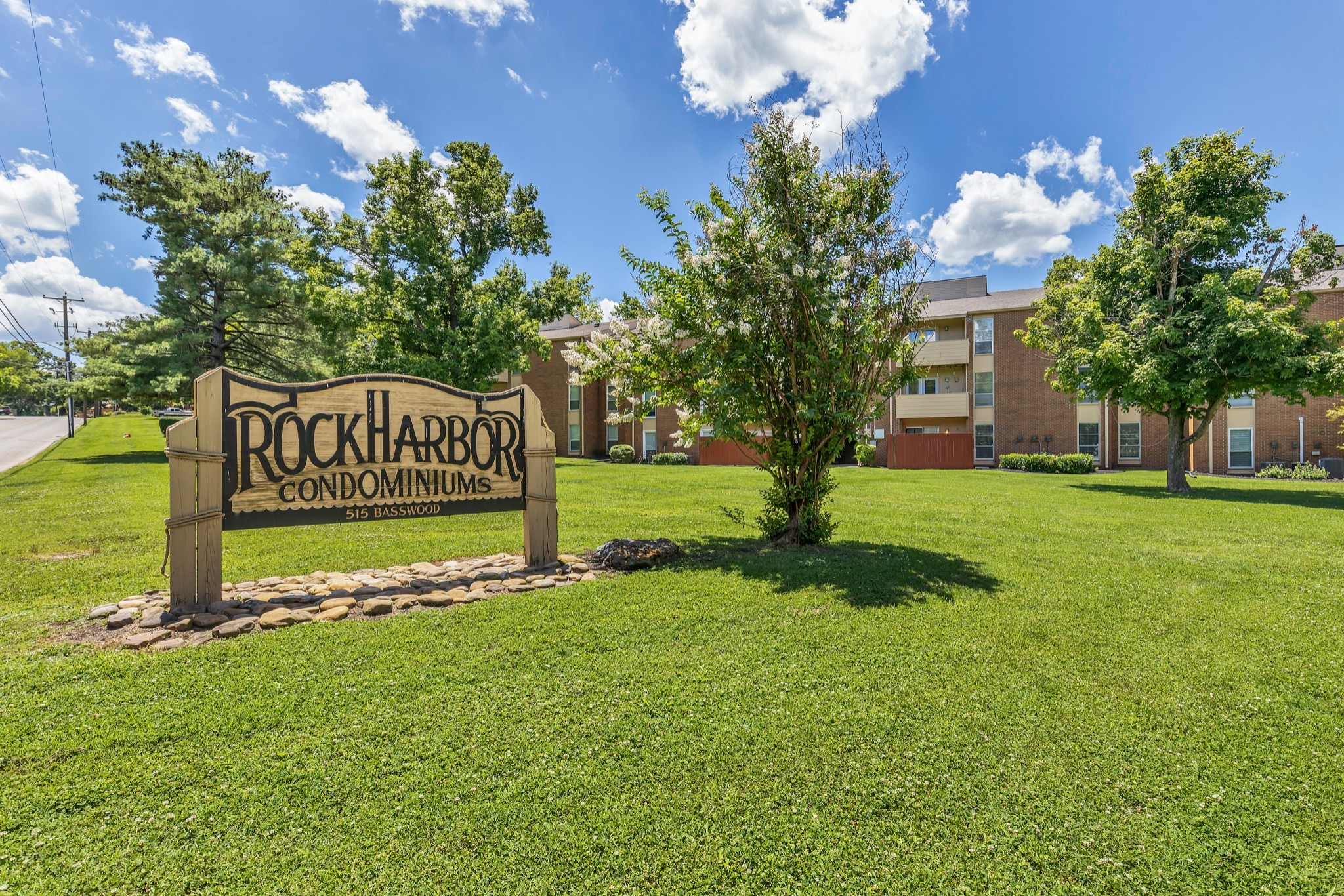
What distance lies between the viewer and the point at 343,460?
18.6 ft

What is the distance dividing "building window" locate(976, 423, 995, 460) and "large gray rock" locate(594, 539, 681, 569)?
97.6 feet

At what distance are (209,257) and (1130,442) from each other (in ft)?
148

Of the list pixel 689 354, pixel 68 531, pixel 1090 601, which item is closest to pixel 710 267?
pixel 689 354

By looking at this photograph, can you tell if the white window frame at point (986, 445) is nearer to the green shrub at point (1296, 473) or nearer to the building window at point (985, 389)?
the building window at point (985, 389)

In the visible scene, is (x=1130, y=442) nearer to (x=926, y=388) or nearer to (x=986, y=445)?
(x=986, y=445)

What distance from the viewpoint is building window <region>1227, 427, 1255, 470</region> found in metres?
27.1

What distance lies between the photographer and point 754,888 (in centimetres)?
224

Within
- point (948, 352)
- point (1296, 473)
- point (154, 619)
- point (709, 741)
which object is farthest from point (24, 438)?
point (1296, 473)

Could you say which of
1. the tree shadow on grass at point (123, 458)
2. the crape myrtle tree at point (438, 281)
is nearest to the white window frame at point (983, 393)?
the crape myrtle tree at point (438, 281)

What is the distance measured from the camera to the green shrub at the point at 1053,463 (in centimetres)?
2514

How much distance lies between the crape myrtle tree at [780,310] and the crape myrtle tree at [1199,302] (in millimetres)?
12896

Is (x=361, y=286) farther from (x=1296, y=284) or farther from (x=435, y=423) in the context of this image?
(x=1296, y=284)

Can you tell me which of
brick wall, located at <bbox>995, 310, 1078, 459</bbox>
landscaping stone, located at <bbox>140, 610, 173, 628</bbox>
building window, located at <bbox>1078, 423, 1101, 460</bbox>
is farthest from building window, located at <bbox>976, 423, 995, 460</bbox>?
landscaping stone, located at <bbox>140, 610, 173, 628</bbox>

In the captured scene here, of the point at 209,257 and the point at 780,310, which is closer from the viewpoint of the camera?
the point at 780,310
